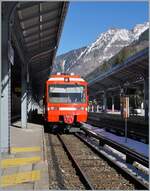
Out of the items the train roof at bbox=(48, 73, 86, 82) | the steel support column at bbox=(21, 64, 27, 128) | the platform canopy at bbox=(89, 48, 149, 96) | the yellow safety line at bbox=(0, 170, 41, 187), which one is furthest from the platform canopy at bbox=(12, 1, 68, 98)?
the platform canopy at bbox=(89, 48, 149, 96)

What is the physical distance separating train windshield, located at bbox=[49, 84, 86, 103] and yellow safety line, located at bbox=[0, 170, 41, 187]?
37.6 ft

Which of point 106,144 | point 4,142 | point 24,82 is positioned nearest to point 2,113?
point 4,142

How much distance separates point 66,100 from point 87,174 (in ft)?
35.2

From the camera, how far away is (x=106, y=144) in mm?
14820

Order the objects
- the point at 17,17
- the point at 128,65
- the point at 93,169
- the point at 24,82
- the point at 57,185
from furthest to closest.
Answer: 1. the point at 128,65
2. the point at 24,82
3. the point at 17,17
4. the point at 93,169
5. the point at 57,185

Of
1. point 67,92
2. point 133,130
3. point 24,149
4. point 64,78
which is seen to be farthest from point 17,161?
point 133,130

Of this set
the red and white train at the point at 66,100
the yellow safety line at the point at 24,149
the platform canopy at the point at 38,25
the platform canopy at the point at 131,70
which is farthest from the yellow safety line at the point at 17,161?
the platform canopy at the point at 131,70

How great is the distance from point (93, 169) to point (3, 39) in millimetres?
3933

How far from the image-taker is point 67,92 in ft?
66.3

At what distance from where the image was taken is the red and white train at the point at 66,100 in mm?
19938

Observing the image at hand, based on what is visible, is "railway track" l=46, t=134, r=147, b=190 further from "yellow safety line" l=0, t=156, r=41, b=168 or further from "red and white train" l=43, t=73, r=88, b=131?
"red and white train" l=43, t=73, r=88, b=131

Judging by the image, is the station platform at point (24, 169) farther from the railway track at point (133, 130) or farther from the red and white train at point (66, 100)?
the railway track at point (133, 130)

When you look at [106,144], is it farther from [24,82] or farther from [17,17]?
[24,82]

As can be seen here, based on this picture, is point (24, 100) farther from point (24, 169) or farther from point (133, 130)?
point (24, 169)
